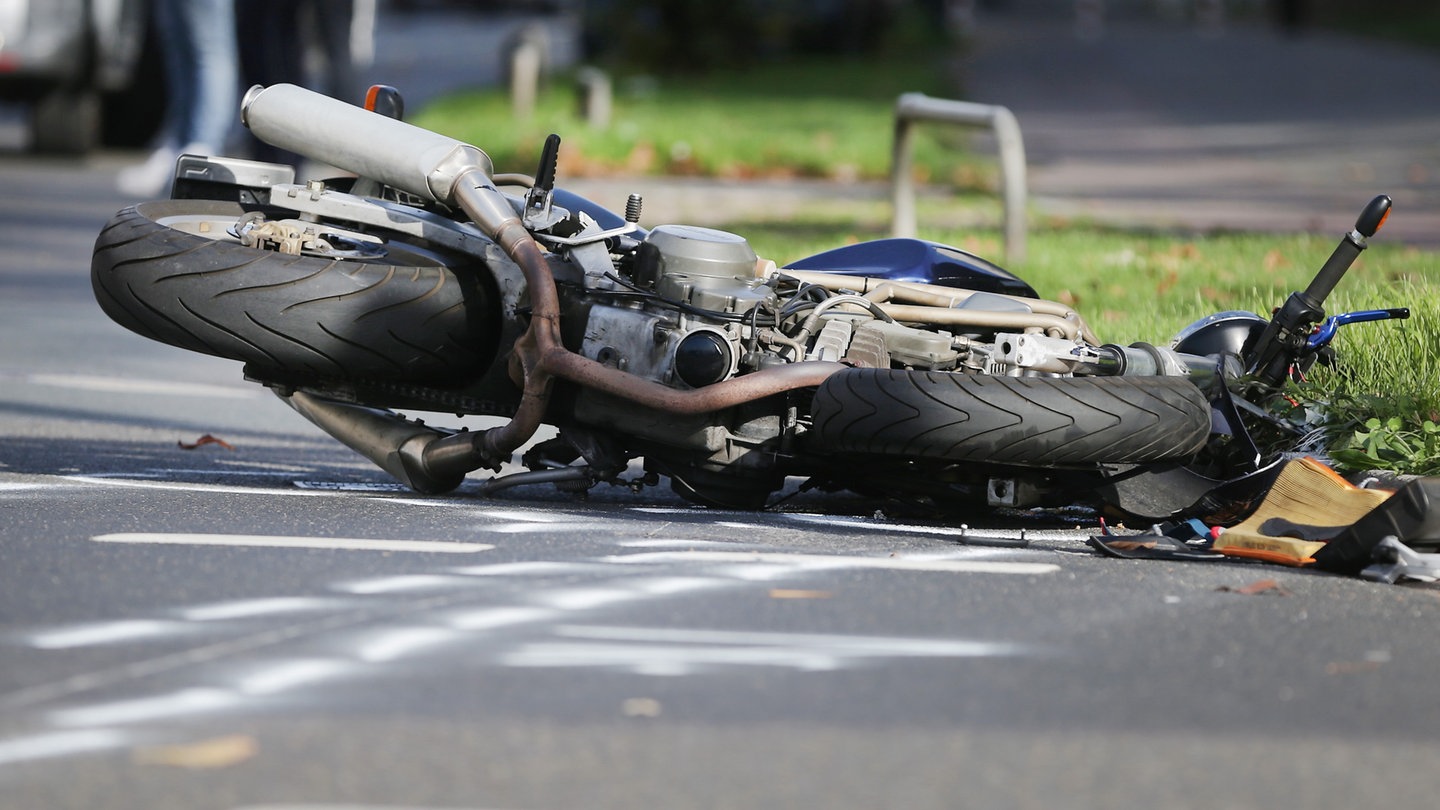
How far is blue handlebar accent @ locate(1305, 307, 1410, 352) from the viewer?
16.4 ft

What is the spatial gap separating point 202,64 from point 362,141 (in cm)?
653

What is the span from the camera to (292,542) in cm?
426

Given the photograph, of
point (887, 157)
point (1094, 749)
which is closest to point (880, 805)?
point (1094, 749)

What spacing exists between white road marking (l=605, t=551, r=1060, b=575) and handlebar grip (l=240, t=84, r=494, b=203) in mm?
1177

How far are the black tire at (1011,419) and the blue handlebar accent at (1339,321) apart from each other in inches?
28.4

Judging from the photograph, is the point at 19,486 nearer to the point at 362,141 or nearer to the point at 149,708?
the point at 362,141

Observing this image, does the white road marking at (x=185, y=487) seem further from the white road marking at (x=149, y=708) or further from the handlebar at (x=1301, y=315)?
the handlebar at (x=1301, y=315)

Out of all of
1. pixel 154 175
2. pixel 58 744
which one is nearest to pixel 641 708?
pixel 58 744

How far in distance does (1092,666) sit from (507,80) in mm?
15047

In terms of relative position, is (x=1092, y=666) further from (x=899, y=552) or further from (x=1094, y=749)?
(x=899, y=552)

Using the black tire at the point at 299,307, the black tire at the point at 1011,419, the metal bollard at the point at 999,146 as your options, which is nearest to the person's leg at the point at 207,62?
the metal bollard at the point at 999,146

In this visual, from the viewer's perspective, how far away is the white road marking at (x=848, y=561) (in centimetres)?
413

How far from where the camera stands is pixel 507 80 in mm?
17828

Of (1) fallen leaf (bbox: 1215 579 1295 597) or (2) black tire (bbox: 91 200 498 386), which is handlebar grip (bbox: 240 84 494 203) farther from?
(1) fallen leaf (bbox: 1215 579 1295 597)
